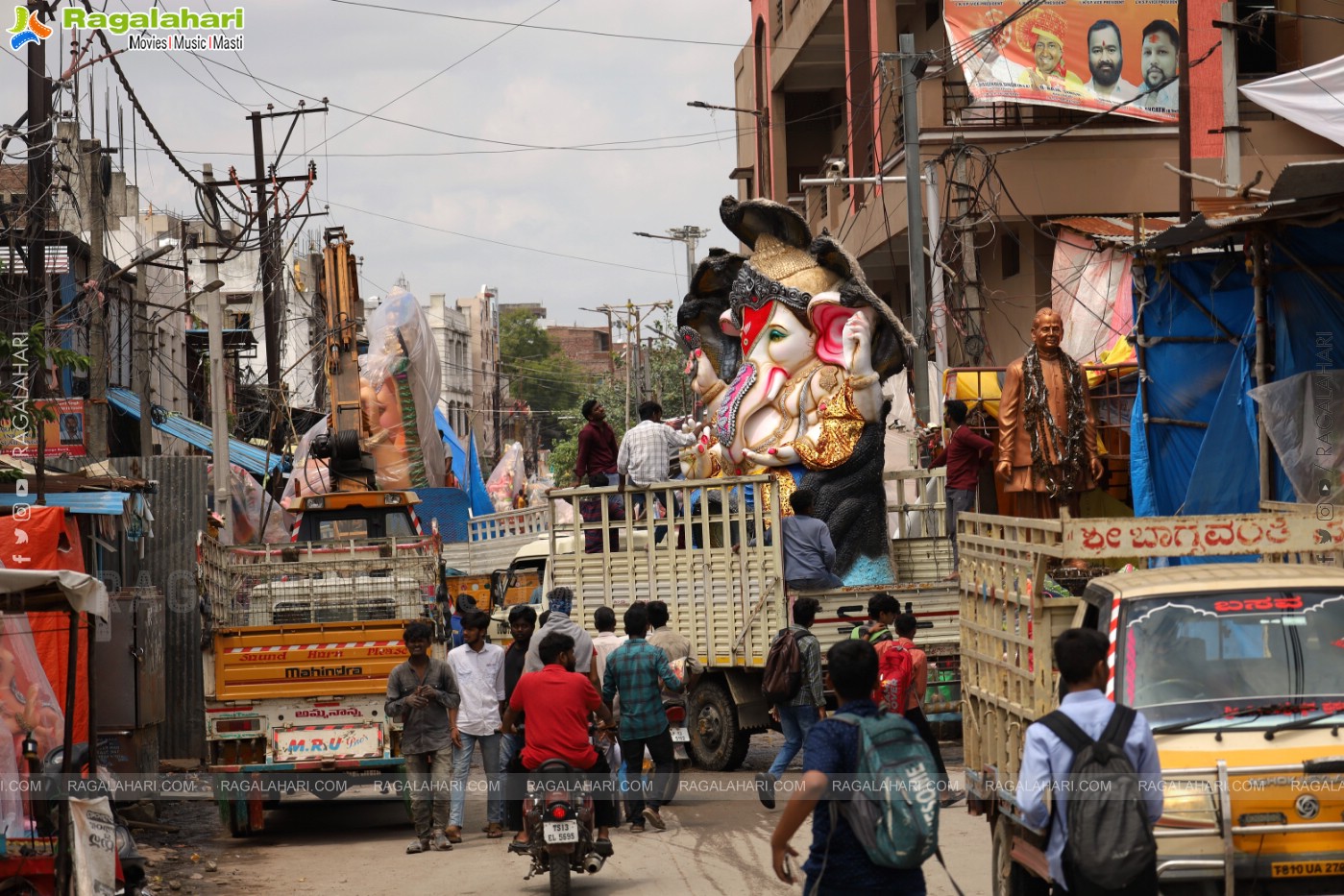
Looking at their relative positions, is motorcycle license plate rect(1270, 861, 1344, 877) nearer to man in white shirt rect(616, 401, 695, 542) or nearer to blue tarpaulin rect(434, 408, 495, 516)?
man in white shirt rect(616, 401, 695, 542)

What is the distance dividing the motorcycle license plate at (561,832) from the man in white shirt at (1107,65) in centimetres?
1847

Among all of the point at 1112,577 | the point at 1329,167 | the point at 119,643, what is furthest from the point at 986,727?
the point at 119,643

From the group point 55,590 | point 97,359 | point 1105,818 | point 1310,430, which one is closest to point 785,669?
point 1310,430

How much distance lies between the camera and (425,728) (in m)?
11.0

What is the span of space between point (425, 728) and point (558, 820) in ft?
7.64

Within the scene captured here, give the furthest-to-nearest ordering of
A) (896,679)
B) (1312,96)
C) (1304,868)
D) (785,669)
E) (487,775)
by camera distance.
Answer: (1312,96) < (487,775) < (785,669) < (896,679) < (1304,868)

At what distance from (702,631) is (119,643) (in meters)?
4.69

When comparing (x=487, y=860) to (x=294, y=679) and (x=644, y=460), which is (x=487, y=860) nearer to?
(x=294, y=679)

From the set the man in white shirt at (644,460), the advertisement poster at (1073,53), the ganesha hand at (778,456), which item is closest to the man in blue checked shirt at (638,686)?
the man in white shirt at (644,460)

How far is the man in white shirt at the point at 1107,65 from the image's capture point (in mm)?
24438

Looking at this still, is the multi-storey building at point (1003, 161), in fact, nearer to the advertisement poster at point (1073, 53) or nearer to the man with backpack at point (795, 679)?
the advertisement poster at point (1073, 53)

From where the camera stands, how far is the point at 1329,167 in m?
9.66

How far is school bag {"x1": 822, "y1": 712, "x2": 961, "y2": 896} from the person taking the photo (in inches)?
206

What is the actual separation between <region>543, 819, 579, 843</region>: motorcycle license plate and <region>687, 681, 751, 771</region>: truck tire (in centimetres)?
469
